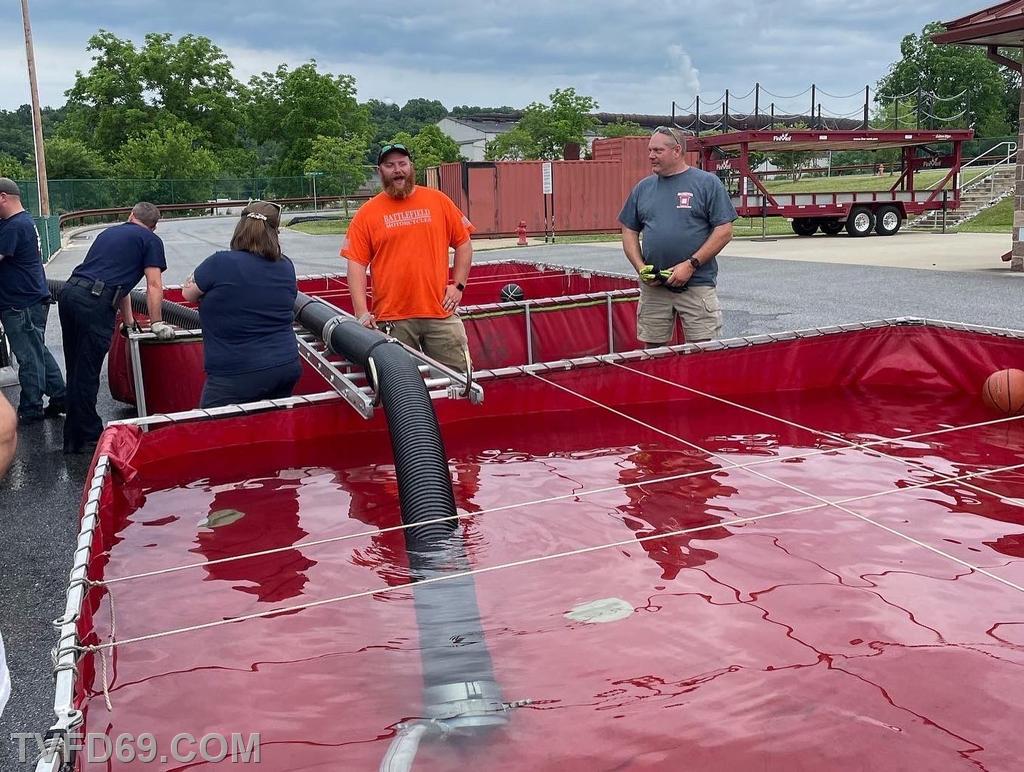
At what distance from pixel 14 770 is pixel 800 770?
235cm

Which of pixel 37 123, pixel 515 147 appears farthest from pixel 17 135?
pixel 37 123

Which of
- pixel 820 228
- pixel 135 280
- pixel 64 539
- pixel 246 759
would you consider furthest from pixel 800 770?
pixel 820 228

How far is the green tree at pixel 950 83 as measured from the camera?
A: 224ft

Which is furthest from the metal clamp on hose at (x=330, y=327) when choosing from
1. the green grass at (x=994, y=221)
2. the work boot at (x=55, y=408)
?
the green grass at (x=994, y=221)

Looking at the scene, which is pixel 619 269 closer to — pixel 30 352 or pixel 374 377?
pixel 30 352

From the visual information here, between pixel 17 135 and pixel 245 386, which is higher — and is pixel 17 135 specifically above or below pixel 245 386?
above

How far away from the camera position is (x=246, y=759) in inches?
109

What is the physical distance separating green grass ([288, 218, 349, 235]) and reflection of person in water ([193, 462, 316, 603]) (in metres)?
32.6

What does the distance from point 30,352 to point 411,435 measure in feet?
15.3

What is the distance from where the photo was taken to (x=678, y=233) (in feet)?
19.8

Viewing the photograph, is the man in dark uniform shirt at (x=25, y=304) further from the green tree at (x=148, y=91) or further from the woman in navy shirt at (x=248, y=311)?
the green tree at (x=148, y=91)

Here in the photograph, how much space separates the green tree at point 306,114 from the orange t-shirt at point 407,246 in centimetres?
5967

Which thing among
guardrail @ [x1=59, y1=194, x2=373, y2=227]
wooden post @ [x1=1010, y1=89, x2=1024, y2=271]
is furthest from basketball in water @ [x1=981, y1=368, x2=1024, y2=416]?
guardrail @ [x1=59, y1=194, x2=373, y2=227]

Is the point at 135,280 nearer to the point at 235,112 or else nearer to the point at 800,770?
the point at 800,770
